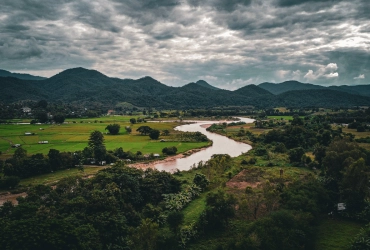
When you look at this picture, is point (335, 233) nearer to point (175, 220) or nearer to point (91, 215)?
point (175, 220)

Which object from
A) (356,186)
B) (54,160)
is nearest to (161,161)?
(54,160)

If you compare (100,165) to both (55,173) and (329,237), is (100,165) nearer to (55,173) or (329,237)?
(55,173)

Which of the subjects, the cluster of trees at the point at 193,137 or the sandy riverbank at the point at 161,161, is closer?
the sandy riverbank at the point at 161,161

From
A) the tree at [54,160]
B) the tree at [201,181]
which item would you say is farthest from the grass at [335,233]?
the tree at [54,160]

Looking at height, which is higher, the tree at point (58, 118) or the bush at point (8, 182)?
the tree at point (58, 118)

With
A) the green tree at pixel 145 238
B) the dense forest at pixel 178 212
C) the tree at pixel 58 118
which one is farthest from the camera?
the tree at pixel 58 118

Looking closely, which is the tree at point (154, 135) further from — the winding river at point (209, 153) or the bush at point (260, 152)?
the bush at point (260, 152)

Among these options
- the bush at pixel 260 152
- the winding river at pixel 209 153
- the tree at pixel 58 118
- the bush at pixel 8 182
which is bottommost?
the winding river at pixel 209 153

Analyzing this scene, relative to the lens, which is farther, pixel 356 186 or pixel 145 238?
pixel 356 186

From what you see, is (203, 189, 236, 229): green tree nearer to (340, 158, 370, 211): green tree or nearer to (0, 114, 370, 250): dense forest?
(0, 114, 370, 250): dense forest
